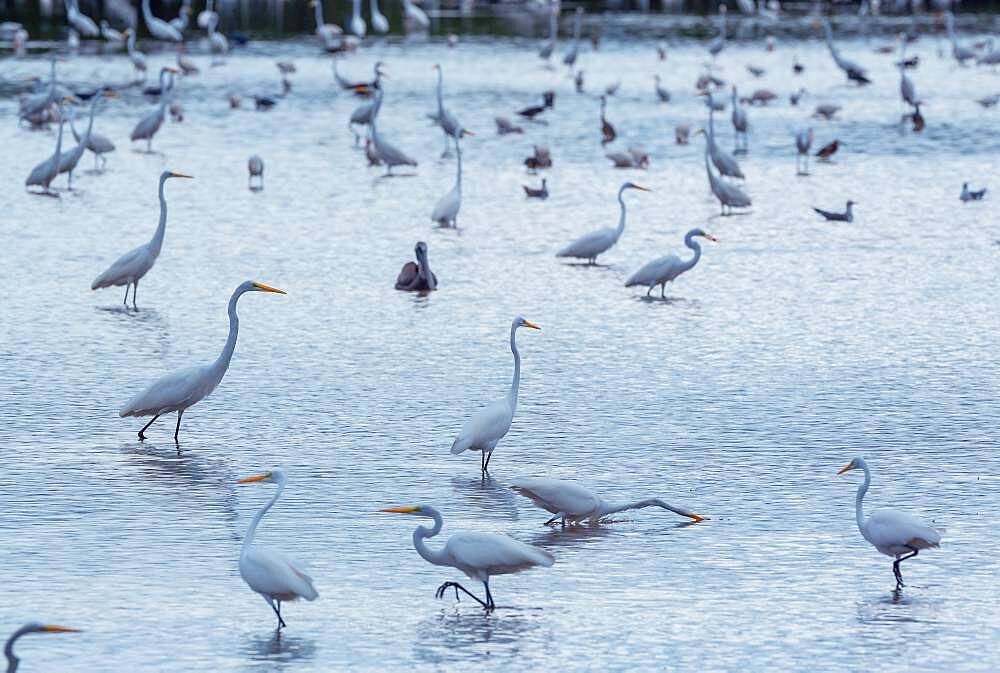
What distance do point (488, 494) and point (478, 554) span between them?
2213 mm

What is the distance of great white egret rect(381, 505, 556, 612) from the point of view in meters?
8.36

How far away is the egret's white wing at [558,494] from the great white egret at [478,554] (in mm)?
1149

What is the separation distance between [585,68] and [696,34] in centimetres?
1064

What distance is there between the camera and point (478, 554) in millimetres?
8359

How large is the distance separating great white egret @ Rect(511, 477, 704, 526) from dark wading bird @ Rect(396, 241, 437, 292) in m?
7.61

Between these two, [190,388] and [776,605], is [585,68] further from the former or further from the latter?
[776,605]

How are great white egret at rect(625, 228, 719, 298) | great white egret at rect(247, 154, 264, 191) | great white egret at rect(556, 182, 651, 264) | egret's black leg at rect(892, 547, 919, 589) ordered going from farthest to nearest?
great white egret at rect(247, 154, 264, 191) < great white egret at rect(556, 182, 651, 264) < great white egret at rect(625, 228, 719, 298) < egret's black leg at rect(892, 547, 919, 589)

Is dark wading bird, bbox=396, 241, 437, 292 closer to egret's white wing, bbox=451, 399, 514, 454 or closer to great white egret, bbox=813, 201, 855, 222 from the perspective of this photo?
great white egret, bbox=813, 201, 855, 222

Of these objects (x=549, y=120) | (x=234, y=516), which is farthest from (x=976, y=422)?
(x=549, y=120)

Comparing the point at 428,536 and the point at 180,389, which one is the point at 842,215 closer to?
the point at 180,389

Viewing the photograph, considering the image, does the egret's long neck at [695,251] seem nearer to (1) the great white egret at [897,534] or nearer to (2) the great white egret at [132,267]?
(2) the great white egret at [132,267]

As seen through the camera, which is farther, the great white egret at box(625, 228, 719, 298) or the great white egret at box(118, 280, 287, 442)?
the great white egret at box(625, 228, 719, 298)

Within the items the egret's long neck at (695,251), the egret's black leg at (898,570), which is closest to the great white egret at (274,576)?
the egret's black leg at (898,570)

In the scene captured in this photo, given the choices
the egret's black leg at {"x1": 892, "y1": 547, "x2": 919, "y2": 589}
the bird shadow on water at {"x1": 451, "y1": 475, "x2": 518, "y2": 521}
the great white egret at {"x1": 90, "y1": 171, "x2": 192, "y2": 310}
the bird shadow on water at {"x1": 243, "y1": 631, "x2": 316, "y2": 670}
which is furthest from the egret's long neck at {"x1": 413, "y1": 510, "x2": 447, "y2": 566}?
the great white egret at {"x1": 90, "y1": 171, "x2": 192, "y2": 310}
